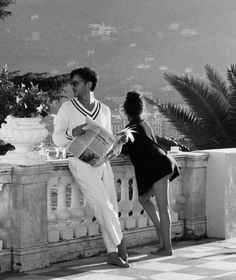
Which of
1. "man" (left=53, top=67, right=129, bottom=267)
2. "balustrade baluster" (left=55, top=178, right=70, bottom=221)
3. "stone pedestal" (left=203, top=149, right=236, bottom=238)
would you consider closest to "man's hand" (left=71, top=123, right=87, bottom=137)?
"man" (left=53, top=67, right=129, bottom=267)

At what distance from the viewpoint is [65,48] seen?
120 meters

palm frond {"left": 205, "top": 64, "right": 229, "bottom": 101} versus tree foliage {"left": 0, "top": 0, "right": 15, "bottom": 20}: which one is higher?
tree foliage {"left": 0, "top": 0, "right": 15, "bottom": 20}

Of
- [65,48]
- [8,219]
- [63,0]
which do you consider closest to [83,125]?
[8,219]

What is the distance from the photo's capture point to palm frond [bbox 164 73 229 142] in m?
21.8

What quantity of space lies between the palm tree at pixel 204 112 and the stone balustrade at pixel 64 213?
11861mm

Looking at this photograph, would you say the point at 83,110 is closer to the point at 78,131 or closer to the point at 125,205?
the point at 78,131

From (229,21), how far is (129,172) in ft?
373

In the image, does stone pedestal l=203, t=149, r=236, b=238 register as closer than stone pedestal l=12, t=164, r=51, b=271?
No

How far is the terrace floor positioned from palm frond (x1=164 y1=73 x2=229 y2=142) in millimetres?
13283

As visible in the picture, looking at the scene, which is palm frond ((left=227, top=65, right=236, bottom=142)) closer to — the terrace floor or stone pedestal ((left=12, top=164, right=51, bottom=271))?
the terrace floor

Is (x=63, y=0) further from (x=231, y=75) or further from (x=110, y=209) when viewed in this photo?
(x=110, y=209)

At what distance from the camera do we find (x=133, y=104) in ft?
26.5

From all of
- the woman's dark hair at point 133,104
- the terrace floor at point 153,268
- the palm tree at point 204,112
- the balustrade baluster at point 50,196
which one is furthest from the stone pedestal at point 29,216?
the palm tree at point 204,112

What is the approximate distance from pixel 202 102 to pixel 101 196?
14.6 m
